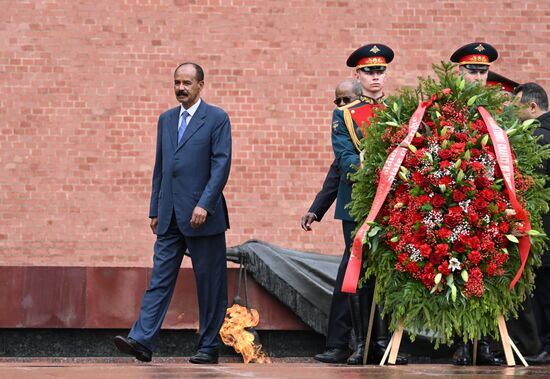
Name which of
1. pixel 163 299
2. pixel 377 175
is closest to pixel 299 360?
pixel 163 299

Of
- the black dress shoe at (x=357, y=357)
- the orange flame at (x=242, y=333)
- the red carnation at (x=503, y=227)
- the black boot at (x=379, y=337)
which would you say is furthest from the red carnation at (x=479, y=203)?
the orange flame at (x=242, y=333)

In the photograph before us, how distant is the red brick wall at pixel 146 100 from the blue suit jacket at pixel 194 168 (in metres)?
4.32

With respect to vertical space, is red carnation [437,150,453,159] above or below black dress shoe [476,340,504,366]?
above

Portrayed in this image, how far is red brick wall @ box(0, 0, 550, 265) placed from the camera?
11.5 m

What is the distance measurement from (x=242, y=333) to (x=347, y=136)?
84.4 inches

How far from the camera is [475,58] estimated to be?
26.1 feet

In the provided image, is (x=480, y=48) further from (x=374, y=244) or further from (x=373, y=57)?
(x=374, y=244)

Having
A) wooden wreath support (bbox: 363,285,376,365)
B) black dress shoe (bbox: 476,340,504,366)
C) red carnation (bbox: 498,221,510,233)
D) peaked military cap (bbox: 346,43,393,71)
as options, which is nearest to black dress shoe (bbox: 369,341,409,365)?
wooden wreath support (bbox: 363,285,376,365)

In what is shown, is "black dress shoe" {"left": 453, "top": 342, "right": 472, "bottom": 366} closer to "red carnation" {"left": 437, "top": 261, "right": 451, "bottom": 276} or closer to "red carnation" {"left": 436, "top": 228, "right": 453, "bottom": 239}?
"red carnation" {"left": 437, "top": 261, "right": 451, "bottom": 276}

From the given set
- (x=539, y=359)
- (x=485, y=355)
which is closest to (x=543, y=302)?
(x=539, y=359)

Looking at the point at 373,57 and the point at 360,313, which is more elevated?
the point at 373,57

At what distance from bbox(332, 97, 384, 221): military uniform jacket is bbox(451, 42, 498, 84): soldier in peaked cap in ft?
2.70

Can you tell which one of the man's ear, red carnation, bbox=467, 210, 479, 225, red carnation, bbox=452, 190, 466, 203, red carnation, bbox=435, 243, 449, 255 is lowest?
red carnation, bbox=435, 243, 449, 255

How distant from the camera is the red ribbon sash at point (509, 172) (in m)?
6.38
